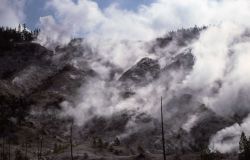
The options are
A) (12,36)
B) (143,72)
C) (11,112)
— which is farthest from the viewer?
(12,36)

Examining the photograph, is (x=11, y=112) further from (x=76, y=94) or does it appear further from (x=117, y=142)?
(x=117, y=142)

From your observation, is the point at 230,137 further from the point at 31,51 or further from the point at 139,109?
the point at 31,51

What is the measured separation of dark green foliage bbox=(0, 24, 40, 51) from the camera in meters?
167

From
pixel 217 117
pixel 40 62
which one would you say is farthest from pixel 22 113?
pixel 217 117

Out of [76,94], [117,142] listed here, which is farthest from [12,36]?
[117,142]

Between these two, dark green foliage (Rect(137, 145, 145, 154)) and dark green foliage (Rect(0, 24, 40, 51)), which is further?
dark green foliage (Rect(0, 24, 40, 51))

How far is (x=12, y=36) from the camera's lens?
585 feet

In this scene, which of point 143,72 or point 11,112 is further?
point 143,72

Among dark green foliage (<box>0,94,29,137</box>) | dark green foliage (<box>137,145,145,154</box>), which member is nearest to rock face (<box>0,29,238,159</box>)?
dark green foliage (<box>0,94,29,137</box>)

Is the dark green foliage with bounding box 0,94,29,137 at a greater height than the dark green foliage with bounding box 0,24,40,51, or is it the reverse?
the dark green foliage with bounding box 0,24,40,51

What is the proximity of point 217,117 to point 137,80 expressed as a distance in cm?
4837

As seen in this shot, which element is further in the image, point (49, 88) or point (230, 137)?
point (49, 88)

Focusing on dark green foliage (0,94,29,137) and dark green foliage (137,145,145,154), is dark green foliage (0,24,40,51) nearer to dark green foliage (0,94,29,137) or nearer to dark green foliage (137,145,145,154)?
dark green foliage (0,94,29,137)

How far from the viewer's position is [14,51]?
164 metres
